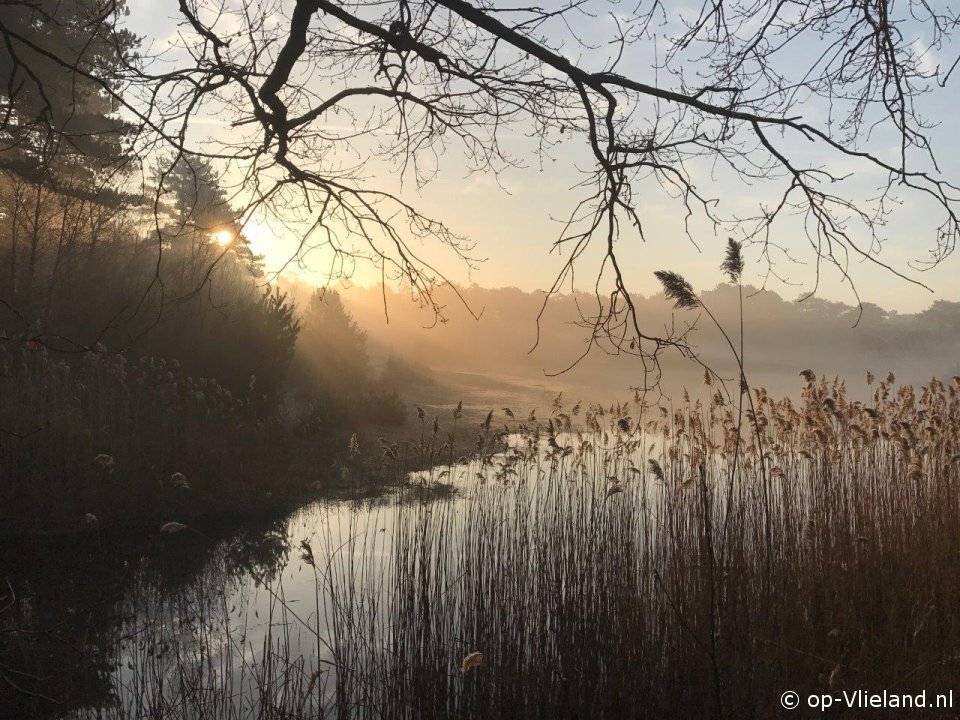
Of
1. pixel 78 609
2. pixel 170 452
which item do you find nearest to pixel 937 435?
pixel 78 609

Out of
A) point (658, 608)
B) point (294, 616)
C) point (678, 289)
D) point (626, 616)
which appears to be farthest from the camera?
point (294, 616)

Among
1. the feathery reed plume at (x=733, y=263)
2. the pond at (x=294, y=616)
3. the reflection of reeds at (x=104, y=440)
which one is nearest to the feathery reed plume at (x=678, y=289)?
the feathery reed plume at (x=733, y=263)

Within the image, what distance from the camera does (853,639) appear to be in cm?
391

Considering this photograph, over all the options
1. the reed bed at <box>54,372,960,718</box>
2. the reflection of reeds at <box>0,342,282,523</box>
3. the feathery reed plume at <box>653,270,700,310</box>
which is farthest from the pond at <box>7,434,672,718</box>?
the feathery reed plume at <box>653,270,700,310</box>

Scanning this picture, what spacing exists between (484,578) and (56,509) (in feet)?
17.3

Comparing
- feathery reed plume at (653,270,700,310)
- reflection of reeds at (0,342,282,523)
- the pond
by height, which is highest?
feathery reed plume at (653,270,700,310)
